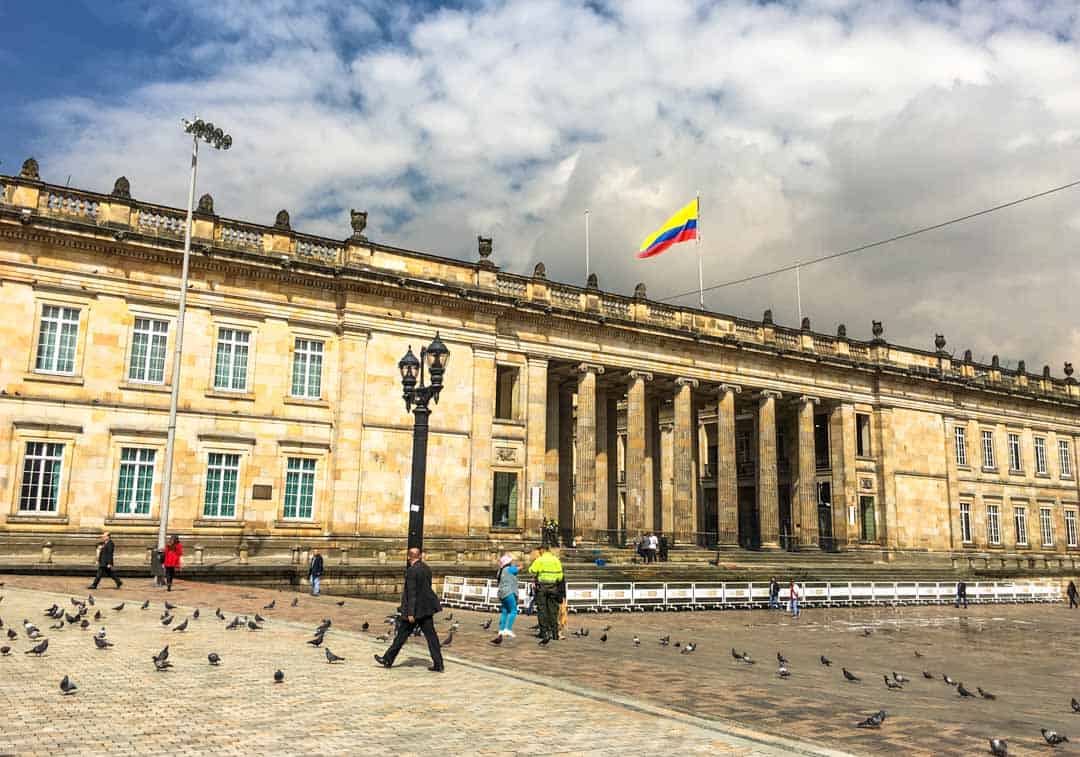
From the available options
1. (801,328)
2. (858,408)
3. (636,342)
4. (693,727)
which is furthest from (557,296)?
(693,727)

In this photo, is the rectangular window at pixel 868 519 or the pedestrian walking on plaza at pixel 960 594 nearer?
the pedestrian walking on plaza at pixel 960 594

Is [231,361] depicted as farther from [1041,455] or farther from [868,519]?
[1041,455]

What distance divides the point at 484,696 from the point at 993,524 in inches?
2087

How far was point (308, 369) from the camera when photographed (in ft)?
109

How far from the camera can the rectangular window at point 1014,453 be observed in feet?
185

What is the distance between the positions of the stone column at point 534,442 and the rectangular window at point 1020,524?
116ft

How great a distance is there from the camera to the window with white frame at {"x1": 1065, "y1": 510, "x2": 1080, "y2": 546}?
5826 cm

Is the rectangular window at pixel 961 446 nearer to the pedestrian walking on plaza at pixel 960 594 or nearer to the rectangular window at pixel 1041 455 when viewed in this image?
the rectangular window at pixel 1041 455

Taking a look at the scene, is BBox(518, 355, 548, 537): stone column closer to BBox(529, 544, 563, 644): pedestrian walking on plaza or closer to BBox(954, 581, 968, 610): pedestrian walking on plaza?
BBox(529, 544, 563, 644): pedestrian walking on plaza

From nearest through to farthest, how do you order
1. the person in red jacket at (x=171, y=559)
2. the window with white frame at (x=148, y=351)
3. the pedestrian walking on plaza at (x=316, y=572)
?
the person in red jacket at (x=171, y=559)
the pedestrian walking on plaza at (x=316, y=572)
the window with white frame at (x=148, y=351)

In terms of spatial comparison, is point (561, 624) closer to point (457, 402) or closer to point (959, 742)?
point (959, 742)

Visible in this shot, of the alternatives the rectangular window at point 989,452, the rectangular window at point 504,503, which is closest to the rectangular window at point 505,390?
the rectangular window at point 504,503

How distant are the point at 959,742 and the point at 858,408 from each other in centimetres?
4270

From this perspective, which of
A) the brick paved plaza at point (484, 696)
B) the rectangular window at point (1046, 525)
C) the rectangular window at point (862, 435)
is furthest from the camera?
the rectangular window at point (1046, 525)
